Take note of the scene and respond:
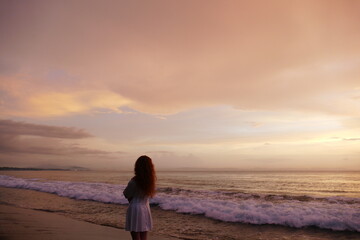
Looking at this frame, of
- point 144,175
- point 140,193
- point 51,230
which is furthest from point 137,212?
point 51,230

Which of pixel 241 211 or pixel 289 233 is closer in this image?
pixel 289 233

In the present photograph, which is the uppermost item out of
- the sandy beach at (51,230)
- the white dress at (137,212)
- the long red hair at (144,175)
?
the long red hair at (144,175)

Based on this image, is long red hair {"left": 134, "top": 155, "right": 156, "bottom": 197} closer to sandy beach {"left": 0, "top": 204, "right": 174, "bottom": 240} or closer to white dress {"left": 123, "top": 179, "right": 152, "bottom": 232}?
white dress {"left": 123, "top": 179, "right": 152, "bottom": 232}

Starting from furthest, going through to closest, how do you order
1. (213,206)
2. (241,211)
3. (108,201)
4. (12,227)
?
(108,201), (213,206), (241,211), (12,227)

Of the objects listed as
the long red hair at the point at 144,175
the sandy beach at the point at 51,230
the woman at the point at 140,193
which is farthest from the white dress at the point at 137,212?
the sandy beach at the point at 51,230

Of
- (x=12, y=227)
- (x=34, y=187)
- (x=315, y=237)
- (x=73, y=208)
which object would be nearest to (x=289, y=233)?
(x=315, y=237)

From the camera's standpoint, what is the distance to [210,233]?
9.04 m

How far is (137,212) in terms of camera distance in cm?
471

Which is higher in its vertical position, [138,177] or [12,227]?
[138,177]

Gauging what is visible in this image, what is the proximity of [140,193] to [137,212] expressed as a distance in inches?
13.3

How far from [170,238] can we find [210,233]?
1627mm

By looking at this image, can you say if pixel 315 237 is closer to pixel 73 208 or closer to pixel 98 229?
pixel 98 229

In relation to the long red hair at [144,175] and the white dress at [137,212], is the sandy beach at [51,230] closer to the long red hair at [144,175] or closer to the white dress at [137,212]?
the white dress at [137,212]

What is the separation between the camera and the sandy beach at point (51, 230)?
7.62 metres
